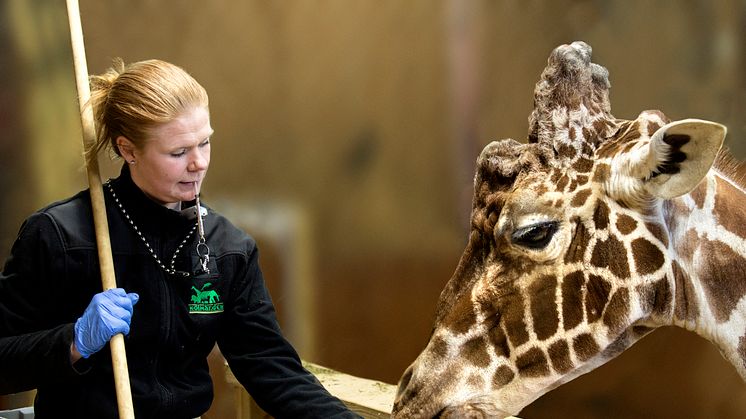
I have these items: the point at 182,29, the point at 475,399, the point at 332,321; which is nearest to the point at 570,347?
the point at 475,399

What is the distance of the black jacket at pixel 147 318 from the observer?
161cm

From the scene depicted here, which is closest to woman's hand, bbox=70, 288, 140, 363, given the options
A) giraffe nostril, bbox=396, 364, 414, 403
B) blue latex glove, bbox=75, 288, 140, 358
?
blue latex glove, bbox=75, 288, 140, 358

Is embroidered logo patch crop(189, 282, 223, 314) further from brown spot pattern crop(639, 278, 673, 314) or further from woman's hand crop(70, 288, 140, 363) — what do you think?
brown spot pattern crop(639, 278, 673, 314)

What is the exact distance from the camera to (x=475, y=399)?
4.79 ft

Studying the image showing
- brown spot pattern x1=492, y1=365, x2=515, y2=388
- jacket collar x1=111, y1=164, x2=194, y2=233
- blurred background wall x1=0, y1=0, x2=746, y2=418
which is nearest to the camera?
brown spot pattern x1=492, y1=365, x2=515, y2=388

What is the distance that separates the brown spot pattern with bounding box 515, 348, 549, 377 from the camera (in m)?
1.44

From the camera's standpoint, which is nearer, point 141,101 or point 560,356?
point 560,356

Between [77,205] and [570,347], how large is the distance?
3.48 ft

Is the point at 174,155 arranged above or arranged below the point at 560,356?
above

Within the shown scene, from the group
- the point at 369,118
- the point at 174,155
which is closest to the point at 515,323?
the point at 174,155

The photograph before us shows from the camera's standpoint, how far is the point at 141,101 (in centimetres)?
161

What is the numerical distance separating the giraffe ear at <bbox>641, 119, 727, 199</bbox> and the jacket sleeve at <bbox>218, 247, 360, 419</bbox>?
87 cm

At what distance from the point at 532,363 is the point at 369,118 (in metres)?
1.86

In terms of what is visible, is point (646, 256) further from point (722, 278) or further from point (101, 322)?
point (101, 322)
